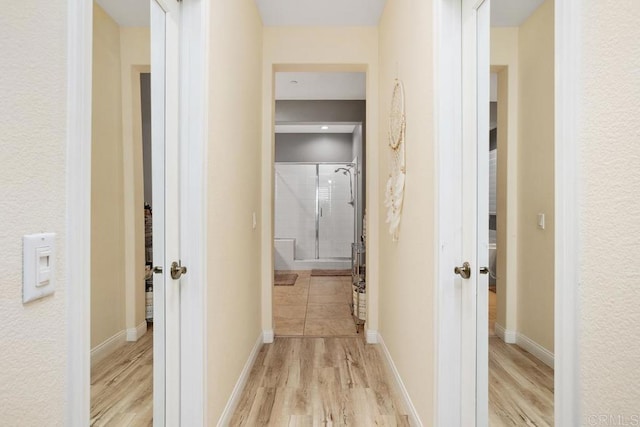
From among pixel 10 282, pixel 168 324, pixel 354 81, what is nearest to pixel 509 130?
pixel 10 282

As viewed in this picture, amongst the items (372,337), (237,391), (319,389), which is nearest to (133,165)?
(237,391)

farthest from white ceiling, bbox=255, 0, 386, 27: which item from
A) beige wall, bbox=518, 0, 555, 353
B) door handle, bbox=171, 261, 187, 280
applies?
door handle, bbox=171, 261, 187, 280

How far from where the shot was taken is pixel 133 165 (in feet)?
4.07

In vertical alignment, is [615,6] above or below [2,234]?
above

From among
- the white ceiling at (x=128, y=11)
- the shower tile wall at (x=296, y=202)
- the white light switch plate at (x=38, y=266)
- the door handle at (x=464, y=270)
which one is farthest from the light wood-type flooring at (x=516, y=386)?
the shower tile wall at (x=296, y=202)

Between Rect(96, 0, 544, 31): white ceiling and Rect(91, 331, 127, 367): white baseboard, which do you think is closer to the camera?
Rect(91, 331, 127, 367): white baseboard

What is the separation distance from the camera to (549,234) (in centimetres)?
95

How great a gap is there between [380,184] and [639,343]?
8.66ft

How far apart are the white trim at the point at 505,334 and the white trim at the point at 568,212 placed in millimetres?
444

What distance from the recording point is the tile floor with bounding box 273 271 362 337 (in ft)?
12.1

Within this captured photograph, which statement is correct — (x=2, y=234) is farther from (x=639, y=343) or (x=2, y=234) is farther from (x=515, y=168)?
(x=515, y=168)

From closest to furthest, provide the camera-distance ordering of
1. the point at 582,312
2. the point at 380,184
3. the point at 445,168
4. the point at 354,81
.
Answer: the point at 582,312 < the point at 445,168 < the point at 380,184 < the point at 354,81

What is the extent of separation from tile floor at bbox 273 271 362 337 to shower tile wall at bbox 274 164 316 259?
55.6 inches

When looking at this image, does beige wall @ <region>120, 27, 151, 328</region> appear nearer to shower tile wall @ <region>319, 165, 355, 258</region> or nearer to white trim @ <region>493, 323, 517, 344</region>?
white trim @ <region>493, 323, 517, 344</region>
